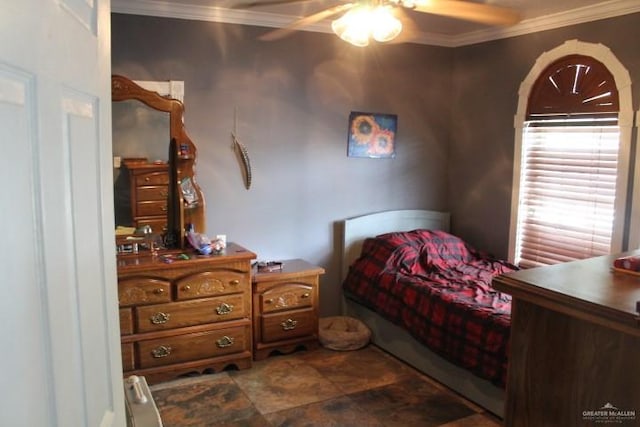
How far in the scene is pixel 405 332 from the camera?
355 centimetres

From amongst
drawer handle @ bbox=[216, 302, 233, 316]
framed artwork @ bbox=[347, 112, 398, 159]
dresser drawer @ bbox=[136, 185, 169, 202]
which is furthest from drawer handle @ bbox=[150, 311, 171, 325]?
framed artwork @ bbox=[347, 112, 398, 159]

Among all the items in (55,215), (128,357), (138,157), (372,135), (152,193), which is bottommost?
(128,357)

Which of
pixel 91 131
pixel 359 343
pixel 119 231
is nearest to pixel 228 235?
pixel 119 231

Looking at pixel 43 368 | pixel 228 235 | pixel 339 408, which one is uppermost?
pixel 43 368

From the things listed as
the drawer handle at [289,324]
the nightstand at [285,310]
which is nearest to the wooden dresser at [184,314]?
the nightstand at [285,310]

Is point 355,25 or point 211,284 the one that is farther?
point 211,284

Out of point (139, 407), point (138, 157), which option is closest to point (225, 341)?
point (138, 157)

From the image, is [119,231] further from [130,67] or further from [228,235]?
[130,67]

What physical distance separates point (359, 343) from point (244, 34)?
7.88ft

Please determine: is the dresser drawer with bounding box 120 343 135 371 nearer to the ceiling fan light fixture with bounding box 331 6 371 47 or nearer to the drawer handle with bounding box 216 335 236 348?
the drawer handle with bounding box 216 335 236 348

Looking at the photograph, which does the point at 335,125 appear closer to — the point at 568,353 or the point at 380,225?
the point at 380,225

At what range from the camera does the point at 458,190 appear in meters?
4.63

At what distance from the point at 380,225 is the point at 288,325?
4.00ft

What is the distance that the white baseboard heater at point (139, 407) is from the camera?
1483mm
